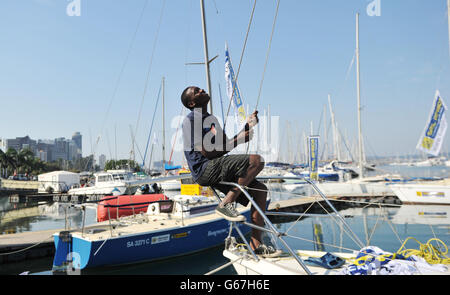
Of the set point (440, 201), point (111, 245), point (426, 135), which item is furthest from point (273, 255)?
point (440, 201)

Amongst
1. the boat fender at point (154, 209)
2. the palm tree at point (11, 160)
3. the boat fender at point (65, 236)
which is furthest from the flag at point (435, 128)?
the palm tree at point (11, 160)

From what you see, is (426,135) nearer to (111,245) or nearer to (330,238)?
(330,238)

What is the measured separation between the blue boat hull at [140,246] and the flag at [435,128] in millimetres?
10609

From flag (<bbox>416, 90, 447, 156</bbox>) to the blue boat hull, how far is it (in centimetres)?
1061

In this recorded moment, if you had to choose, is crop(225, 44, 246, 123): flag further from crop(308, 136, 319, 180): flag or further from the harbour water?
crop(308, 136, 319, 180): flag

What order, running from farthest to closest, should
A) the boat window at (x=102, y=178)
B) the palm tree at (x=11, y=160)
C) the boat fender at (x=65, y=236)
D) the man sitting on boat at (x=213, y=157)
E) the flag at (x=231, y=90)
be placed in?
1. the palm tree at (x=11, y=160)
2. the boat window at (x=102, y=178)
3. the flag at (x=231, y=90)
4. the boat fender at (x=65, y=236)
5. the man sitting on boat at (x=213, y=157)

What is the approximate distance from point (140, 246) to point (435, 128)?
13951 mm

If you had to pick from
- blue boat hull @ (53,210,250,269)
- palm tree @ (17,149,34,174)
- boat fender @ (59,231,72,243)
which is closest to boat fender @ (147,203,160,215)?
blue boat hull @ (53,210,250,269)

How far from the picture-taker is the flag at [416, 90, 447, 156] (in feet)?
45.5

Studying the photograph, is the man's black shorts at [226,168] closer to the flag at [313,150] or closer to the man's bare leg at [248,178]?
the man's bare leg at [248,178]

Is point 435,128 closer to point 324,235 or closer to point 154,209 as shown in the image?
point 324,235

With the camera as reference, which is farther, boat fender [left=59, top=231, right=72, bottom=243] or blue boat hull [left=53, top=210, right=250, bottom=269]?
blue boat hull [left=53, top=210, right=250, bottom=269]

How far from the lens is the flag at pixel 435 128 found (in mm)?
13875

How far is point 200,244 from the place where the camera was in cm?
1002
